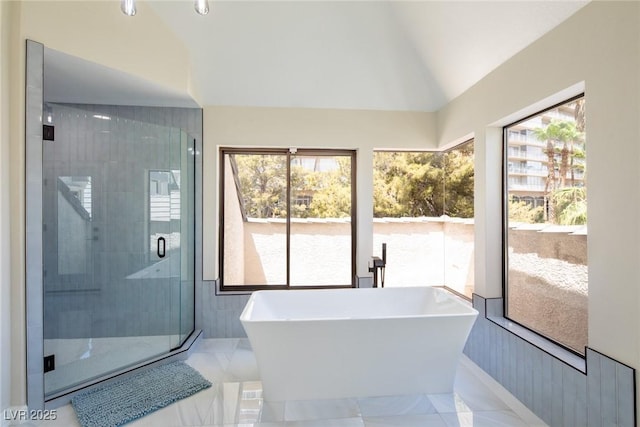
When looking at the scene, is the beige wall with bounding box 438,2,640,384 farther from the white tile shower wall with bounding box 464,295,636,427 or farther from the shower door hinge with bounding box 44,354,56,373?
the shower door hinge with bounding box 44,354,56,373

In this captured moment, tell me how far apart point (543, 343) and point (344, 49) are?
113 inches

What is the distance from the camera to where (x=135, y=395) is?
2402mm

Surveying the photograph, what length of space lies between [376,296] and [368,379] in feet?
2.78

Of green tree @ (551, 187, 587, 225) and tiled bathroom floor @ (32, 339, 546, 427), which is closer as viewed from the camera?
green tree @ (551, 187, 587, 225)

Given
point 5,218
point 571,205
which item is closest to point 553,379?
point 571,205

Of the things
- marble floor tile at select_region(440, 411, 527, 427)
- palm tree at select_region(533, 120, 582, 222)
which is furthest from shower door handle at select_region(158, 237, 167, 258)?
palm tree at select_region(533, 120, 582, 222)

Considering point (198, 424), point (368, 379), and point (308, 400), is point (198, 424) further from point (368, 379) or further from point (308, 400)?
point (368, 379)

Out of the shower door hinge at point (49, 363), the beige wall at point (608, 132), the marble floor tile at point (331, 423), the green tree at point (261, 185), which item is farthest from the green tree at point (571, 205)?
the shower door hinge at point (49, 363)

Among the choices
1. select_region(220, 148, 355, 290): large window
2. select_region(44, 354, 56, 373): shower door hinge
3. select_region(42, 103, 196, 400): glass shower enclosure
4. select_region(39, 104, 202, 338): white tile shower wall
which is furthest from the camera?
→ select_region(220, 148, 355, 290): large window

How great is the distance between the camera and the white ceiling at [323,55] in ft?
8.02

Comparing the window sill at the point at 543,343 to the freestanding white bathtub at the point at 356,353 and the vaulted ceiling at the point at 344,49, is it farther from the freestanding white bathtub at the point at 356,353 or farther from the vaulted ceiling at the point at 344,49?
the vaulted ceiling at the point at 344,49

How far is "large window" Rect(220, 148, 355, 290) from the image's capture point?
12.0ft

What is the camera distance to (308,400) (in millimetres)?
2318

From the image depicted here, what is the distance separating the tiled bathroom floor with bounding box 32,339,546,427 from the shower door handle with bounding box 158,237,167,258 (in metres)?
1.29
